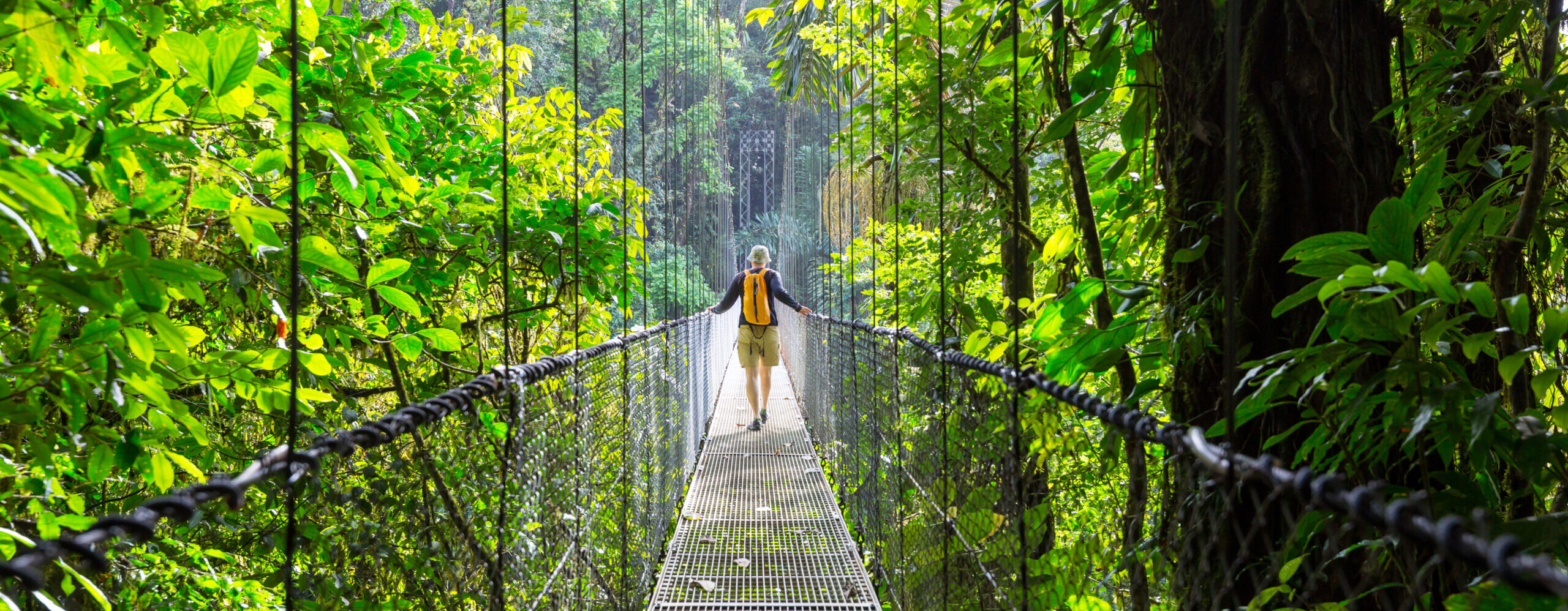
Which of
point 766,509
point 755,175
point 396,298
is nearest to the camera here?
point 396,298

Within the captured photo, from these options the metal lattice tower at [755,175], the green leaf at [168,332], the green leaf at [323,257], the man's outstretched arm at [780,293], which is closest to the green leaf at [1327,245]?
the green leaf at [323,257]

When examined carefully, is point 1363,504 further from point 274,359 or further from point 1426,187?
point 274,359

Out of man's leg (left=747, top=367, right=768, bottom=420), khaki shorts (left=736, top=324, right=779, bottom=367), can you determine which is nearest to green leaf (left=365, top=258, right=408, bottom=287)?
man's leg (left=747, top=367, right=768, bottom=420)

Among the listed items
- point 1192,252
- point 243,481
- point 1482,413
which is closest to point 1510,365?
point 1482,413

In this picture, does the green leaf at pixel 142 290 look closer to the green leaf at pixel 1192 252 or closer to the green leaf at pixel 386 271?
the green leaf at pixel 386 271

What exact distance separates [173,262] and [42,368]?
0.58 ft

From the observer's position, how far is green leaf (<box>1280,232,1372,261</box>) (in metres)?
0.61

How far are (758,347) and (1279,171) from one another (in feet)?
13.4

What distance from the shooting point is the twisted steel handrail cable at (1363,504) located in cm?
36

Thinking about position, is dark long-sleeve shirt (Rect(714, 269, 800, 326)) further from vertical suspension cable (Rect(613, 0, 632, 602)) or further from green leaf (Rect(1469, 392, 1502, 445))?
green leaf (Rect(1469, 392, 1502, 445))

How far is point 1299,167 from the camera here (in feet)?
2.95

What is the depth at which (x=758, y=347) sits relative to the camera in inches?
194

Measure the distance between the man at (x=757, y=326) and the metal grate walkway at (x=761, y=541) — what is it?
53 centimetres

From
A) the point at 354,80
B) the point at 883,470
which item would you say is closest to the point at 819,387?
the point at 883,470
